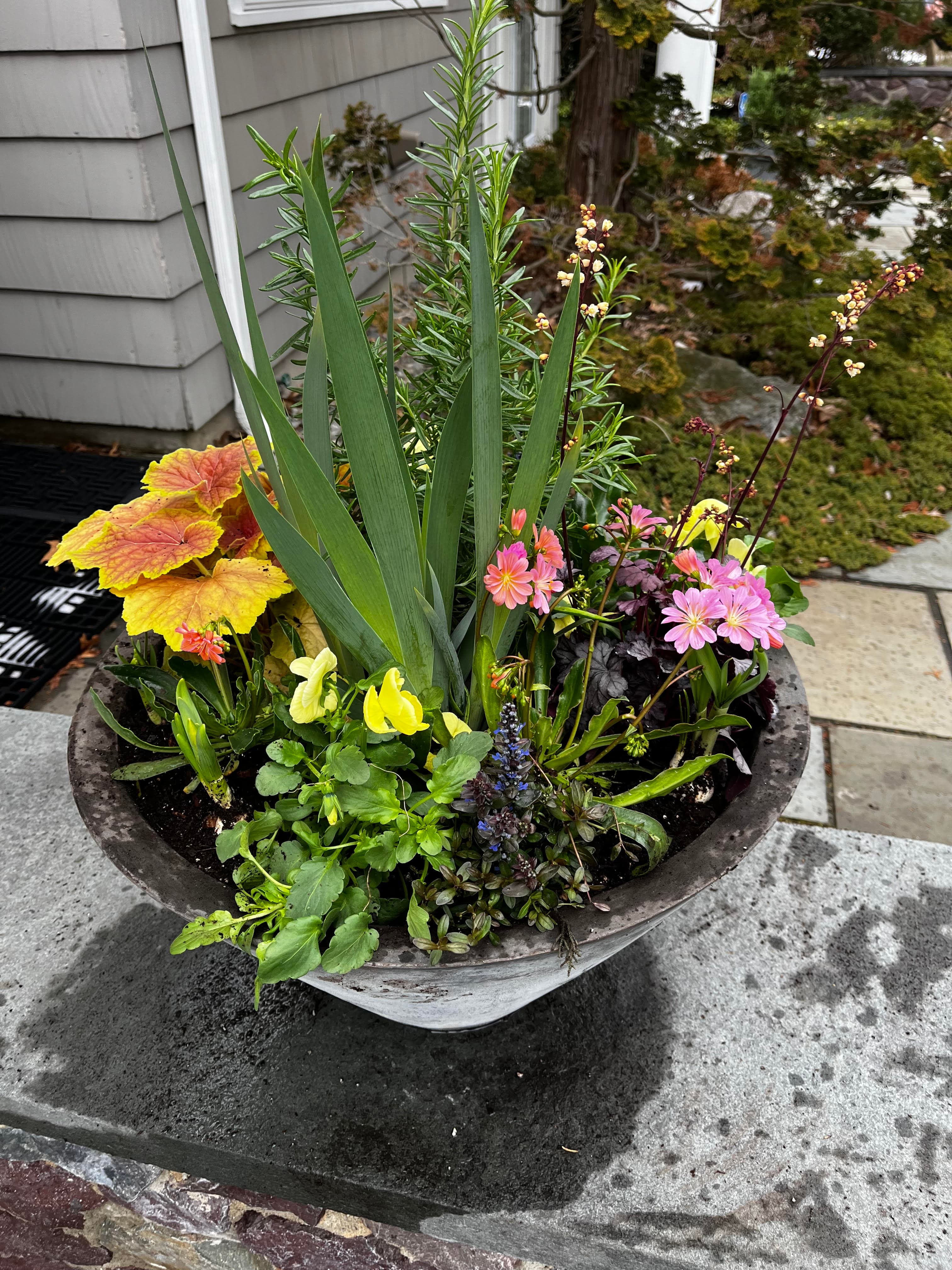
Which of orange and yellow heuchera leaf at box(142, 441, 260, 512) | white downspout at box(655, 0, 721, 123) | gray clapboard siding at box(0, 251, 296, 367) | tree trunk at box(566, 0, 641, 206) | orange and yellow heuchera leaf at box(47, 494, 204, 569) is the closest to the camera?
orange and yellow heuchera leaf at box(47, 494, 204, 569)

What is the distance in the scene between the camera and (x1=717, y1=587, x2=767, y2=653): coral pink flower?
98cm

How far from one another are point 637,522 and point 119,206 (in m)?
2.30

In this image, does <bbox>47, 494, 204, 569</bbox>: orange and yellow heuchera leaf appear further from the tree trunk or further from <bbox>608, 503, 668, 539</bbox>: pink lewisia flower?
the tree trunk

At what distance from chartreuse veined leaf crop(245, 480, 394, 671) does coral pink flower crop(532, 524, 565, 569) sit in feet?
0.67

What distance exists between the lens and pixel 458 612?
50.1 inches

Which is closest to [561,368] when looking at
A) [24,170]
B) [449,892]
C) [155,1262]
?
[449,892]

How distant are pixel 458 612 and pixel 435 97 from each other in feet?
2.11

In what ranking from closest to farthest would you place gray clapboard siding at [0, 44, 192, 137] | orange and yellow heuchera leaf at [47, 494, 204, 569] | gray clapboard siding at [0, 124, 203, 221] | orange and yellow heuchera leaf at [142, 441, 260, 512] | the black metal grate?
orange and yellow heuchera leaf at [47, 494, 204, 569] → orange and yellow heuchera leaf at [142, 441, 260, 512] → the black metal grate → gray clapboard siding at [0, 44, 192, 137] → gray clapboard siding at [0, 124, 203, 221]

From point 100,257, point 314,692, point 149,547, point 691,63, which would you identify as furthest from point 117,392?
point 691,63

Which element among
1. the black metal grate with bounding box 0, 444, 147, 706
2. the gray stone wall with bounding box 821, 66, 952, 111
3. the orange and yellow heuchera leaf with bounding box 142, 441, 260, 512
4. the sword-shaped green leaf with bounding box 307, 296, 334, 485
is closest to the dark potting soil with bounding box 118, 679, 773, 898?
the orange and yellow heuchera leaf with bounding box 142, 441, 260, 512

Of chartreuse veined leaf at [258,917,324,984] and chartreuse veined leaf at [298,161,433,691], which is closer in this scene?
chartreuse veined leaf at [298,161,433,691]

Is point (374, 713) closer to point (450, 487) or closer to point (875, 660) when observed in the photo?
point (450, 487)

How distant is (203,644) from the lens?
1027mm

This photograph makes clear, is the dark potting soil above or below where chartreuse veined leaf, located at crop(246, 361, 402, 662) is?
below
